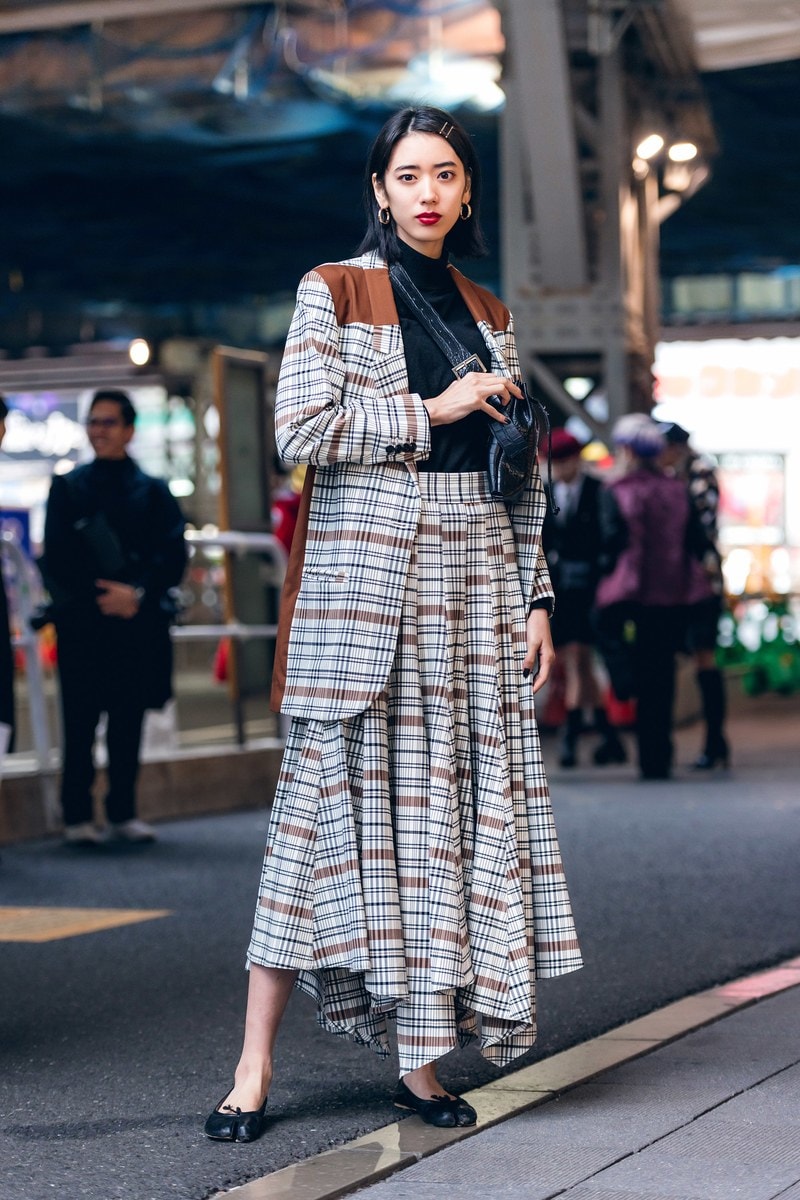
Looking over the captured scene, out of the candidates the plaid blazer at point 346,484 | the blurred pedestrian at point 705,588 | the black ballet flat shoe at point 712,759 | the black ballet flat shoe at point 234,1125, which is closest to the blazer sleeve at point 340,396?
the plaid blazer at point 346,484

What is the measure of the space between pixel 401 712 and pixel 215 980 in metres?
1.81

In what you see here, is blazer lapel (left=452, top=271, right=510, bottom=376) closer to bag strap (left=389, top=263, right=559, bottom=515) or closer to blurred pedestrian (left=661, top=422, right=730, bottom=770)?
bag strap (left=389, top=263, right=559, bottom=515)

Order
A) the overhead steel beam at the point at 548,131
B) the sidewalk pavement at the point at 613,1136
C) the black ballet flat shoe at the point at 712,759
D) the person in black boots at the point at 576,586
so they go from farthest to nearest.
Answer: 1. the overhead steel beam at the point at 548,131
2. the black ballet flat shoe at the point at 712,759
3. the person in black boots at the point at 576,586
4. the sidewalk pavement at the point at 613,1136

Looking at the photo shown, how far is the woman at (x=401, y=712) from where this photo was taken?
3402 mm

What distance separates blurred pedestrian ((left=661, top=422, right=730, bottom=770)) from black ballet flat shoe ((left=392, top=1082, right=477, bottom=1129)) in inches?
270

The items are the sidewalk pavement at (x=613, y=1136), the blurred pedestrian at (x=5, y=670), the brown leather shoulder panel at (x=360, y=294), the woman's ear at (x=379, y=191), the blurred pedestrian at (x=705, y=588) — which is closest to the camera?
the sidewalk pavement at (x=613, y=1136)

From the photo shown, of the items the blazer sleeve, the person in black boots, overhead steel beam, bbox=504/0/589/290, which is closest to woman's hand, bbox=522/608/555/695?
the blazer sleeve

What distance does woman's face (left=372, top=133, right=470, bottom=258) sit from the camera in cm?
353

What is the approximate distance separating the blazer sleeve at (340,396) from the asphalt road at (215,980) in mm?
1238

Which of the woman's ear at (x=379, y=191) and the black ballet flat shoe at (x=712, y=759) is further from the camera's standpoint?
the black ballet flat shoe at (x=712, y=759)

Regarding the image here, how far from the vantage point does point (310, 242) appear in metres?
24.6

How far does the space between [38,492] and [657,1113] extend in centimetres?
2641

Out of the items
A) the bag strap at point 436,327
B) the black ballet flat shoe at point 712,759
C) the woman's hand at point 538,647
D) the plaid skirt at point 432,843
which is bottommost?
the black ballet flat shoe at point 712,759

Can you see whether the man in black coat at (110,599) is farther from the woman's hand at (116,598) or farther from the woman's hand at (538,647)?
the woman's hand at (538,647)
